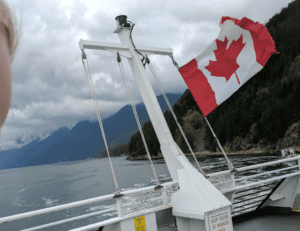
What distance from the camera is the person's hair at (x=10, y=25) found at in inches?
17.3

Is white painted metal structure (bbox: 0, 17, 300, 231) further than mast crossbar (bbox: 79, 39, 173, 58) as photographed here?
No

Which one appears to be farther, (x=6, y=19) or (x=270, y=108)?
(x=270, y=108)

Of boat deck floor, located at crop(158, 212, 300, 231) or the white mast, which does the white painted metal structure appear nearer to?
the white mast

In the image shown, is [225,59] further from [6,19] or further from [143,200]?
[6,19]

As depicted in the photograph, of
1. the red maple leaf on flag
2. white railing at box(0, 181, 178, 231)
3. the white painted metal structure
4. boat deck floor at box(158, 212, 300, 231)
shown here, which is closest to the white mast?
the white painted metal structure

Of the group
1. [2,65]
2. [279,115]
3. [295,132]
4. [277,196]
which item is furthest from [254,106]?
[2,65]

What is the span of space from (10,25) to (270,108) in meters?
64.2

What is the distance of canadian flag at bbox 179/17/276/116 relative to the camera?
18.6 ft

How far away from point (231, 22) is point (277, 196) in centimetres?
467

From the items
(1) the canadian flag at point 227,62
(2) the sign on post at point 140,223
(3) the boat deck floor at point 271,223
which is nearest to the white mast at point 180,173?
(2) the sign on post at point 140,223

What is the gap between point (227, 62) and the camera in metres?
5.91

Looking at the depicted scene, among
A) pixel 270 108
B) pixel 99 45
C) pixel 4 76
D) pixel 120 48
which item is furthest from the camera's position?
pixel 270 108

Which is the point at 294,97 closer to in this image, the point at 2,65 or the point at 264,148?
the point at 264,148

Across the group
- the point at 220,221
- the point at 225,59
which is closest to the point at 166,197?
the point at 220,221
